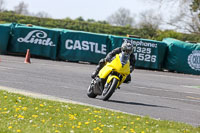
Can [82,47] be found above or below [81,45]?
below

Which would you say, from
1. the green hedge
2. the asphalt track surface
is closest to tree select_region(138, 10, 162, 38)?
the green hedge

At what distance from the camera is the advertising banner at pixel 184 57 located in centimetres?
2909

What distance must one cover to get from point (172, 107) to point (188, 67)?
54.3 feet

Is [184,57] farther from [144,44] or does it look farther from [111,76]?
[111,76]

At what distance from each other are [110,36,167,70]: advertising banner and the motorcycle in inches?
621

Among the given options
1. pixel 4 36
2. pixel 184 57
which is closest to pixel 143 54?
pixel 184 57

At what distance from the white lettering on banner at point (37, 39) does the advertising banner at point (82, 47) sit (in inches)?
29.9

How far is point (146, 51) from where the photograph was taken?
28828 millimetres

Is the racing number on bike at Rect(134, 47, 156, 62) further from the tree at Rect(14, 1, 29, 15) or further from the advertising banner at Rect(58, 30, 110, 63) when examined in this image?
the tree at Rect(14, 1, 29, 15)

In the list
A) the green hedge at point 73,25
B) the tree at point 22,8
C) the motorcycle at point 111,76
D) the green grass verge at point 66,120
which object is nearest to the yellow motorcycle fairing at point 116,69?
the motorcycle at point 111,76

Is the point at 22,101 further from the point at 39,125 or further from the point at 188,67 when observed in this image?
the point at 188,67

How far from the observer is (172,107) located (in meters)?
13.1

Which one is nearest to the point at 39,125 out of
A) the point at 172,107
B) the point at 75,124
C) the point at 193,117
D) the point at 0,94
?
the point at 75,124

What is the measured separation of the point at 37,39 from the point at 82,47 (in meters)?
2.47
